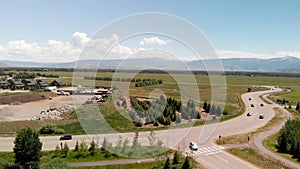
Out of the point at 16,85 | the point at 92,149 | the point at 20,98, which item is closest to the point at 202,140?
the point at 92,149

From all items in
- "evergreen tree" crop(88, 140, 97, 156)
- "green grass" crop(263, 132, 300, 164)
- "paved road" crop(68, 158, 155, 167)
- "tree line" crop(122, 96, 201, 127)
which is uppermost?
"tree line" crop(122, 96, 201, 127)

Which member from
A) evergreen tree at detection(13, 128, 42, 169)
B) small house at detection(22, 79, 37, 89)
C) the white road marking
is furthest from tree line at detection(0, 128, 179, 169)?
small house at detection(22, 79, 37, 89)

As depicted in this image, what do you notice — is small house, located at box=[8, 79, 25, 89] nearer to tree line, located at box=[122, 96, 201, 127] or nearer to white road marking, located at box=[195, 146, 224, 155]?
tree line, located at box=[122, 96, 201, 127]

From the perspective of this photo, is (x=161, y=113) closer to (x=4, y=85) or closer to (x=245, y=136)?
(x=245, y=136)

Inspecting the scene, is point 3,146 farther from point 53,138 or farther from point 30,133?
point 30,133

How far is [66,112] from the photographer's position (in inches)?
2099

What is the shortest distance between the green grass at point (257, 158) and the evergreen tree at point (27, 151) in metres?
19.7

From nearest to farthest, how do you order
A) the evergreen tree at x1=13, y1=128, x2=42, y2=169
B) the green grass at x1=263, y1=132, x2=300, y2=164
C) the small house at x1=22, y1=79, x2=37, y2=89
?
the evergreen tree at x1=13, y1=128, x2=42, y2=169 < the green grass at x1=263, y1=132, x2=300, y2=164 < the small house at x1=22, y1=79, x2=37, y2=89

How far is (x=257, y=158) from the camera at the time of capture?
29.8 meters

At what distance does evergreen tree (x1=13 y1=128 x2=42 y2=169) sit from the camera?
22516 millimetres

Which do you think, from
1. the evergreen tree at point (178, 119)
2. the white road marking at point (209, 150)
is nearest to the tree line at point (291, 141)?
the white road marking at point (209, 150)

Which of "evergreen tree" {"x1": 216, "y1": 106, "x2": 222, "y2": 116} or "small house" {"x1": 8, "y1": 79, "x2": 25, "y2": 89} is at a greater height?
"small house" {"x1": 8, "y1": 79, "x2": 25, "y2": 89}

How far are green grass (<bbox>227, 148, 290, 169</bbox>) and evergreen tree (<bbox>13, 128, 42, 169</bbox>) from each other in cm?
1974

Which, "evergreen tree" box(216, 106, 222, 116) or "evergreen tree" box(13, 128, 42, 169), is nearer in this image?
"evergreen tree" box(13, 128, 42, 169)
